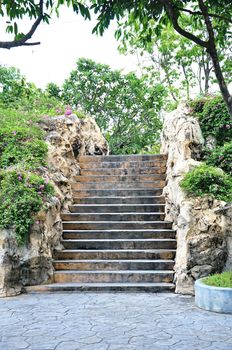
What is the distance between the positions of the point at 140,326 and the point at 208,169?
3964mm

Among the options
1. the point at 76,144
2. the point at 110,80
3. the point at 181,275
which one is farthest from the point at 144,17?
the point at 110,80

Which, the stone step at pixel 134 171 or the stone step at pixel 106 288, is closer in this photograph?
the stone step at pixel 106 288

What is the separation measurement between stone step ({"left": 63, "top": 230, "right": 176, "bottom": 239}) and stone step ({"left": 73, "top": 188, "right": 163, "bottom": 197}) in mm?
1640

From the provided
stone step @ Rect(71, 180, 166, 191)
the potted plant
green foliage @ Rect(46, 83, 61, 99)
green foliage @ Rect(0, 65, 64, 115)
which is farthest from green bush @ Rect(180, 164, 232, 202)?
green foliage @ Rect(46, 83, 61, 99)

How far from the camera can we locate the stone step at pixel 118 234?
337 inches

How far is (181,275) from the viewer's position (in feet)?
23.2

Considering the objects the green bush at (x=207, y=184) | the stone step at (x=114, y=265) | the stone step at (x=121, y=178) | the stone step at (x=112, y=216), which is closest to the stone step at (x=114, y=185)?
the stone step at (x=121, y=178)

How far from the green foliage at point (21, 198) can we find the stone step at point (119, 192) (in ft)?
6.41

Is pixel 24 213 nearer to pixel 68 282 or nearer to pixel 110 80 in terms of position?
pixel 68 282

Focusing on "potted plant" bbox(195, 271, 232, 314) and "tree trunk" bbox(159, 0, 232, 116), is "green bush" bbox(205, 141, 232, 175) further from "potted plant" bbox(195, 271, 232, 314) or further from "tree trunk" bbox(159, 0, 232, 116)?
"tree trunk" bbox(159, 0, 232, 116)

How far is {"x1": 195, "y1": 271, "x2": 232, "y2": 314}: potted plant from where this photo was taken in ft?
18.9

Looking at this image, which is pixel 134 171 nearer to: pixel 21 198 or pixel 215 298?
pixel 21 198

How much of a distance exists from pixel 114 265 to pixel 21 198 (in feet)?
7.35

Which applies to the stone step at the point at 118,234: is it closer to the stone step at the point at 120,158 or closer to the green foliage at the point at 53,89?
the stone step at the point at 120,158
